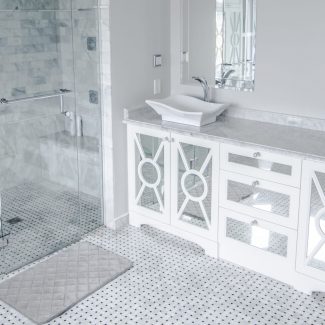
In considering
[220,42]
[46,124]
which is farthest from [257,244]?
[46,124]

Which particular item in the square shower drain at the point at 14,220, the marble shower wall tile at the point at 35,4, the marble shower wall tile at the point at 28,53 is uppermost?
the marble shower wall tile at the point at 35,4

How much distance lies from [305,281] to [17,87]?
2.16 metres

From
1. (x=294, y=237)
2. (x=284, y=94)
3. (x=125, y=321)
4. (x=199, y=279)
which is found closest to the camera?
(x=125, y=321)

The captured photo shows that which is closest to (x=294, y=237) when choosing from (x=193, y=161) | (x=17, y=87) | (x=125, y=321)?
(x=193, y=161)

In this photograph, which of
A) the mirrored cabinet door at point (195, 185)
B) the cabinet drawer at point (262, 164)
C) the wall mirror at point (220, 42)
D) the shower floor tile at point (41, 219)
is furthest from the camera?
the wall mirror at point (220, 42)

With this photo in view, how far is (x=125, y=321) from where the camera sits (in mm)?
2738

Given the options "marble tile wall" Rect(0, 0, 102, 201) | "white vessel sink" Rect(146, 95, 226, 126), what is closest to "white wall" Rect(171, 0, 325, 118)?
"white vessel sink" Rect(146, 95, 226, 126)

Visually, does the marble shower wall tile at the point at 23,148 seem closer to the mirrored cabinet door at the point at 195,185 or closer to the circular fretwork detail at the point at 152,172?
the circular fretwork detail at the point at 152,172

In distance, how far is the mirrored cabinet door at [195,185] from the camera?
3254 mm

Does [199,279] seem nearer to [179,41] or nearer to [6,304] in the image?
[6,304]

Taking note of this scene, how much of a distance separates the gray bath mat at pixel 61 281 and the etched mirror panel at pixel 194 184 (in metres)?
0.53

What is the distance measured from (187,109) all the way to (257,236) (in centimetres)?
106

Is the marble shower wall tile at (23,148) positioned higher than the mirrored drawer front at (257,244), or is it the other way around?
the marble shower wall tile at (23,148)

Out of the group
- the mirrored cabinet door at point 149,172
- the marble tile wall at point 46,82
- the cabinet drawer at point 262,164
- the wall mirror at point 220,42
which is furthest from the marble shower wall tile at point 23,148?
the cabinet drawer at point 262,164
